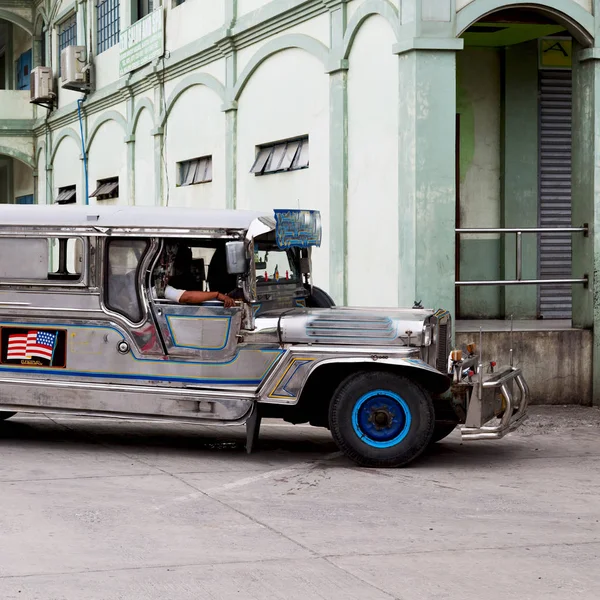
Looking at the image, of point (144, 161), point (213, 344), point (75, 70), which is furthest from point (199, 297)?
point (75, 70)

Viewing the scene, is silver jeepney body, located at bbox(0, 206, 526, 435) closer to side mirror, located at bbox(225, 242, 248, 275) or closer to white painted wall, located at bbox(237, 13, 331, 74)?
side mirror, located at bbox(225, 242, 248, 275)

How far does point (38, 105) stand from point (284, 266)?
1982 centimetres

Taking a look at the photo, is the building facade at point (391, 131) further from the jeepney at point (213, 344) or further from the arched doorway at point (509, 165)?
the jeepney at point (213, 344)

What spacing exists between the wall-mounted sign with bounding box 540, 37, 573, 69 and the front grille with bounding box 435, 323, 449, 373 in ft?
23.8

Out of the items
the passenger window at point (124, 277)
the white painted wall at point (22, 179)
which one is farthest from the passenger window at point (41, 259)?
the white painted wall at point (22, 179)

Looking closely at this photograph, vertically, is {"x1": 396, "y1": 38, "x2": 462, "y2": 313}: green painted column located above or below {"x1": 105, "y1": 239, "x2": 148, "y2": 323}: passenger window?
above

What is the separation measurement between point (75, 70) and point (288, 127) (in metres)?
10.2

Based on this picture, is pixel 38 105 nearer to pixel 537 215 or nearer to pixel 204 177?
pixel 204 177

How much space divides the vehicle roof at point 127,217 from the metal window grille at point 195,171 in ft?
28.3

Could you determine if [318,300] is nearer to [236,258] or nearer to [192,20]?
[236,258]

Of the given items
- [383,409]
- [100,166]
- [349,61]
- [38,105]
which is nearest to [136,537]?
[383,409]

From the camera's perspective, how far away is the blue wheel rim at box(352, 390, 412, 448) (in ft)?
29.1

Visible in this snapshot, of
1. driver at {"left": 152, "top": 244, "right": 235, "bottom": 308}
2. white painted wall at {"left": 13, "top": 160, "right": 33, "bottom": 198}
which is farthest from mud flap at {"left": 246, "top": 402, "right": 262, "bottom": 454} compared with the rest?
white painted wall at {"left": 13, "top": 160, "right": 33, "bottom": 198}

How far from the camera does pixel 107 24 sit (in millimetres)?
23812
